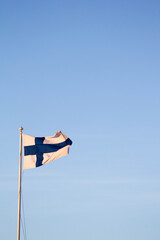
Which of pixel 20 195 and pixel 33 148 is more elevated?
pixel 33 148

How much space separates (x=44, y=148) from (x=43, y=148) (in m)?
0.09

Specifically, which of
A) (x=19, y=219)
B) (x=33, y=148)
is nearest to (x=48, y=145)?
(x=33, y=148)

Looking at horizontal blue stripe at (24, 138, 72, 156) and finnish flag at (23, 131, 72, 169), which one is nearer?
finnish flag at (23, 131, 72, 169)

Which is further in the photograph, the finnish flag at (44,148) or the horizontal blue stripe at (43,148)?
the horizontal blue stripe at (43,148)

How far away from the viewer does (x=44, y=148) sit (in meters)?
43.4

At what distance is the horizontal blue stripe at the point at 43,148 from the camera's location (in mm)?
42969

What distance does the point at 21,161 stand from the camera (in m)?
41.2

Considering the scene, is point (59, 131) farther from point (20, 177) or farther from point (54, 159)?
point (20, 177)

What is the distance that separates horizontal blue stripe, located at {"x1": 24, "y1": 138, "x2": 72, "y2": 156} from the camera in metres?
43.0

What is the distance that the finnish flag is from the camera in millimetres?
42688

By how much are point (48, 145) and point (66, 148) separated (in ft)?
5.18

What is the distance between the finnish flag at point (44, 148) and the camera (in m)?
42.7

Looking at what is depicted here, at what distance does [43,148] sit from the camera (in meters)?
43.3

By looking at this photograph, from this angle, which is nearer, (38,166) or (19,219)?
(19,219)
